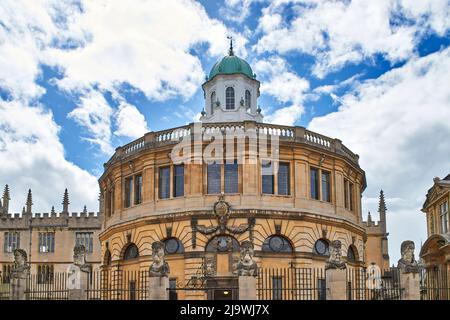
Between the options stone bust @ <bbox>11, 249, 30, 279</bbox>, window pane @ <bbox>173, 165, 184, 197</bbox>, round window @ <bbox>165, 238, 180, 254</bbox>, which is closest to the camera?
stone bust @ <bbox>11, 249, 30, 279</bbox>

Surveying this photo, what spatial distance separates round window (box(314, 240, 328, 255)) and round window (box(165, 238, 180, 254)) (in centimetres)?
824

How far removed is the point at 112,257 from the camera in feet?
141

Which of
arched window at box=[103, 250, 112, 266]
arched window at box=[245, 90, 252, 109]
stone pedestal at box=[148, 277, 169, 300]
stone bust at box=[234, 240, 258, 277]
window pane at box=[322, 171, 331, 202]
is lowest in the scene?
stone pedestal at box=[148, 277, 169, 300]

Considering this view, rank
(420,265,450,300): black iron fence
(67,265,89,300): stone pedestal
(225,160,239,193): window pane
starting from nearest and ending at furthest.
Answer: (67,265,89,300): stone pedestal → (225,160,239,193): window pane → (420,265,450,300): black iron fence

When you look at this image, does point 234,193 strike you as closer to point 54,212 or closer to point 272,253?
point 272,253

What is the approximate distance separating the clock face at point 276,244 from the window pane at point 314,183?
3729mm

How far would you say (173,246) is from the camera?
3906cm

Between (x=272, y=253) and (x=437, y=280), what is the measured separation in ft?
40.3

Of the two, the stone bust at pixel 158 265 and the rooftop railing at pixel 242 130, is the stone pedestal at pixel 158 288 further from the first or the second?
the rooftop railing at pixel 242 130

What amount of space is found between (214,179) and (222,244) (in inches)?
155

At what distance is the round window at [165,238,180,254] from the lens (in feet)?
128

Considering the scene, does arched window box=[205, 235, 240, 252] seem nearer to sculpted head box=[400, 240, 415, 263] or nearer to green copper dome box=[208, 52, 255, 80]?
sculpted head box=[400, 240, 415, 263]

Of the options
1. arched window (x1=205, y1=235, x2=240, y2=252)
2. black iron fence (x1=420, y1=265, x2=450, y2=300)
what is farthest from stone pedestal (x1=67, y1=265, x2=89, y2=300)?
black iron fence (x1=420, y1=265, x2=450, y2=300)

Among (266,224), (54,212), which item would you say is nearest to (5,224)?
(54,212)
